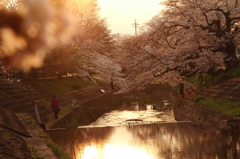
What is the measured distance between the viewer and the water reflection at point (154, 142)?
1091 cm

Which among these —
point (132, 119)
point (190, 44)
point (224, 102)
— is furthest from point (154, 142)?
point (190, 44)

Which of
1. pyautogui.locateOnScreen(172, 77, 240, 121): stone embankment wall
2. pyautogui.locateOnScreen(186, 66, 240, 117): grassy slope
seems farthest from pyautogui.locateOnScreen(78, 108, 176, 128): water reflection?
pyautogui.locateOnScreen(186, 66, 240, 117): grassy slope

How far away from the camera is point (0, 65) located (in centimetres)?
1653

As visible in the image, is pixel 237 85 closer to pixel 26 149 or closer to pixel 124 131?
pixel 124 131

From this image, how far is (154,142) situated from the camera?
42.7ft

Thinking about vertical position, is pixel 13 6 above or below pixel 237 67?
above

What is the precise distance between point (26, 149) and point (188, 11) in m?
20.4

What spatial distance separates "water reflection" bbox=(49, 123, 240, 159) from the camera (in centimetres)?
1091

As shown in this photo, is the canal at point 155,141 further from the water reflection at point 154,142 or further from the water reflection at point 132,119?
the water reflection at point 132,119

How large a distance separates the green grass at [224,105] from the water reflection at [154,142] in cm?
233

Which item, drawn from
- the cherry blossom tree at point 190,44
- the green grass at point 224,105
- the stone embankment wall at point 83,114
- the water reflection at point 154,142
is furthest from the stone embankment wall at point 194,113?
the stone embankment wall at point 83,114

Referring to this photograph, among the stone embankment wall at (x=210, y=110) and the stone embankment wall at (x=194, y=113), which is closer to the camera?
the stone embankment wall at (x=194, y=113)

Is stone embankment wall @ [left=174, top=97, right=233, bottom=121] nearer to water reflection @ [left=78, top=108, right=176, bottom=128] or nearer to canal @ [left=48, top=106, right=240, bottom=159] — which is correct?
water reflection @ [left=78, top=108, right=176, bottom=128]

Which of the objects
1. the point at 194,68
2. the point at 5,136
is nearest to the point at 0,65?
the point at 5,136
